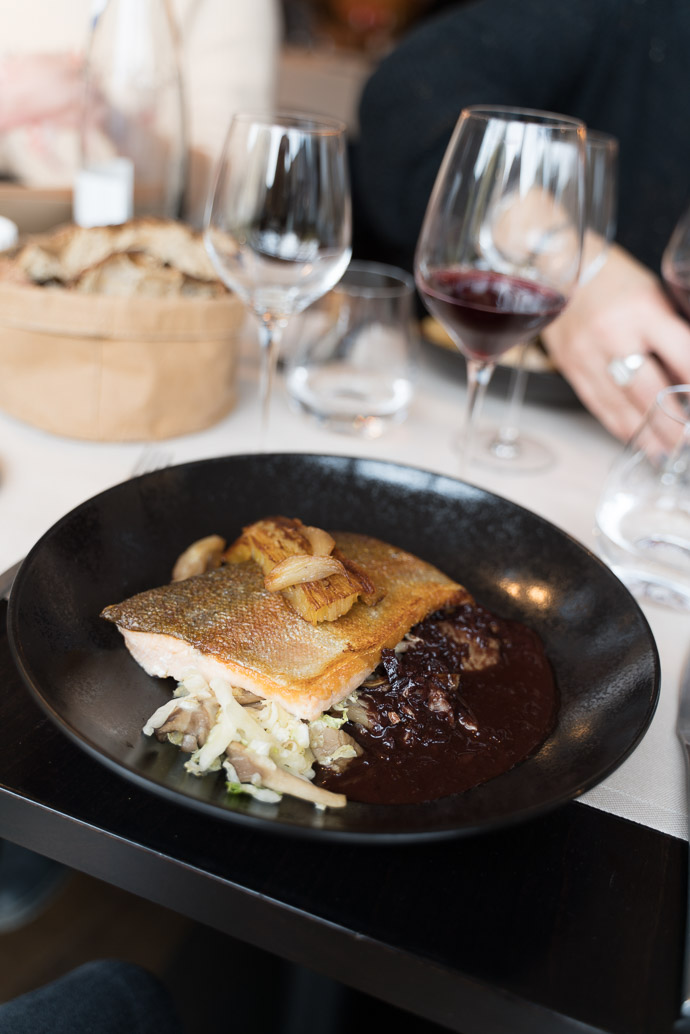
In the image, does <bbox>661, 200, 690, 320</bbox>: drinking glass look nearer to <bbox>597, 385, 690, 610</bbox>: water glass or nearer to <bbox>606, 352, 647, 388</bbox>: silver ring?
<bbox>606, 352, 647, 388</bbox>: silver ring

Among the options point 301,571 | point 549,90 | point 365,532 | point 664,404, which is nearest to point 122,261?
point 365,532

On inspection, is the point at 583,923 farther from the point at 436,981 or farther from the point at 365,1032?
the point at 365,1032

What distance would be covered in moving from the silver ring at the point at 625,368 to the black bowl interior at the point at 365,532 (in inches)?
19.6

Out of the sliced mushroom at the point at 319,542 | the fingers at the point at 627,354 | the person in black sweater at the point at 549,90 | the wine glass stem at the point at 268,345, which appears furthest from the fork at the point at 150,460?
the person in black sweater at the point at 549,90

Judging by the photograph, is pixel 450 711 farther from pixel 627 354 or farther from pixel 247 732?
pixel 627 354

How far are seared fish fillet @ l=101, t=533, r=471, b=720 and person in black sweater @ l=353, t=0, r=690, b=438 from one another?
143cm

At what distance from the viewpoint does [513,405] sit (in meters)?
1.50

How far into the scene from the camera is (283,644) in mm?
730

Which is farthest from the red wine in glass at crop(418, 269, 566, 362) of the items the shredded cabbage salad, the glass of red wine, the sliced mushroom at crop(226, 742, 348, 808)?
the sliced mushroom at crop(226, 742, 348, 808)

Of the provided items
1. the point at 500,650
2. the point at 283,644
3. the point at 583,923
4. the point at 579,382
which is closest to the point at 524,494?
the point at 579,382

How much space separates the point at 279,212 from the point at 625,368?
635 millimetres

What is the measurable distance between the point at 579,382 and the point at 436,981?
111cm

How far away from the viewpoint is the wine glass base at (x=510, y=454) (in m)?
1.37

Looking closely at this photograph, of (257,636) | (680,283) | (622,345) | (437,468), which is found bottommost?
(437,468)
